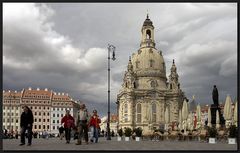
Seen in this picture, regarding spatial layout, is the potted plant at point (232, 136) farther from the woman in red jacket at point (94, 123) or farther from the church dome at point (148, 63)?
the church dome at point (148, 63)

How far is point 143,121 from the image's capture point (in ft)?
406

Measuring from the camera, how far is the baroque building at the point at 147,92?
124688 mm

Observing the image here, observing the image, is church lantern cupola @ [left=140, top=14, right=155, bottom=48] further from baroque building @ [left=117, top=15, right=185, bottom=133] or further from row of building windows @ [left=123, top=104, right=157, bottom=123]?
row of building windows @ [left=123, top=104, right=157, bottom=123]

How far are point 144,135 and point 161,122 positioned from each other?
8797 centimetres

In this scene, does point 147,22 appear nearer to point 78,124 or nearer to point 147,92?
point 147,92

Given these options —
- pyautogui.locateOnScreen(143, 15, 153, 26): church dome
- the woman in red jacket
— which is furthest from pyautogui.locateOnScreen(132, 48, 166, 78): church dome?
the woman in red jacket

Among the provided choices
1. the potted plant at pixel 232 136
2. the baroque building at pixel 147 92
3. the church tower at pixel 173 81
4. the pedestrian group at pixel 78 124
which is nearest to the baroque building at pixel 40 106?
the baroque building at pixel 147 92

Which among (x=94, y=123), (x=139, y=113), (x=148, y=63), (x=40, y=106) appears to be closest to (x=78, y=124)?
(x=94, y=123)

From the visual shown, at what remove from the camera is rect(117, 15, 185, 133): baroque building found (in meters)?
125

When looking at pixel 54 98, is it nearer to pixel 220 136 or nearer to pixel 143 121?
pixel 143 121

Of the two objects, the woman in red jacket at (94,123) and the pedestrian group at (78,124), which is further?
the woman in red jacket at (94,123)

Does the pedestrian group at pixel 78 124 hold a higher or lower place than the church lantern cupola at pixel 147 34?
lower

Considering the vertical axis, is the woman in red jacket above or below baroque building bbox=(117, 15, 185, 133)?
below

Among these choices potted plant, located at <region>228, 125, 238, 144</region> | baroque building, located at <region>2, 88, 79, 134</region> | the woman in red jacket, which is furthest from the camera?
baroque building, located at <region>2, 88, 79, 134</region>
